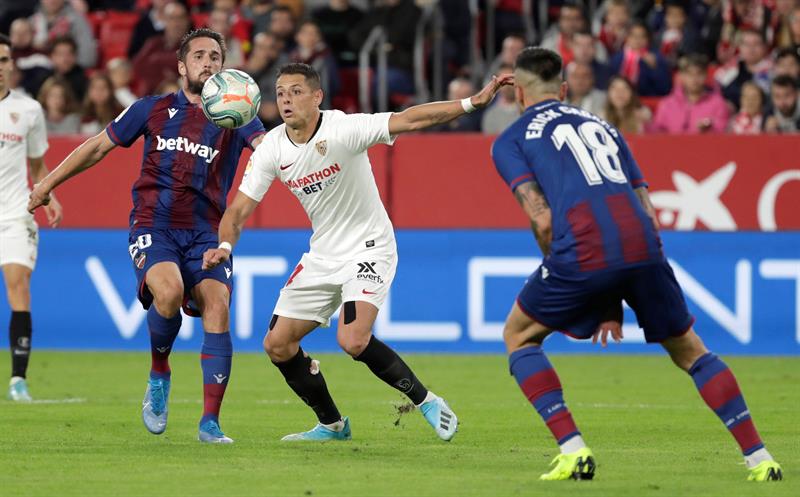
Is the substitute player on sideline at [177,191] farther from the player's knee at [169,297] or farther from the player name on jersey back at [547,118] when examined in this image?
the player name on jersey back at [547,118]

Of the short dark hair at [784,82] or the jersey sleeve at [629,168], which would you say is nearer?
the jersey sleeve at [629,168]

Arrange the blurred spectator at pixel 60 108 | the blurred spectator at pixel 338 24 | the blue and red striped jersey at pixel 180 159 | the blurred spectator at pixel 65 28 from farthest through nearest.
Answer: the blurred spectator at pixel 65 28
the blurred spectator at pixel 338 24
the blurred spectator at pixel 60 108
the blue and red striped jersey at pixel 180 159

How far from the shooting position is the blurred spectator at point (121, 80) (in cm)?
1862

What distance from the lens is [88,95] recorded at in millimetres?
17828

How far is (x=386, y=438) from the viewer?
9289mm

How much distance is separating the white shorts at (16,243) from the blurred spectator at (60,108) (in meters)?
5.97

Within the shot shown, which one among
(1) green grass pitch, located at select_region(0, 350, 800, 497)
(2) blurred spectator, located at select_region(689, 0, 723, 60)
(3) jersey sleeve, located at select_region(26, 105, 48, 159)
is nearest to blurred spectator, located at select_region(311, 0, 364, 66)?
(2) blurred spectator, located at select_region(689, 0, 723, 60)

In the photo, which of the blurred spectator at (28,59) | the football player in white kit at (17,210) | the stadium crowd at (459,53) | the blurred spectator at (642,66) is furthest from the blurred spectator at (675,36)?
the football player in white kit at (17,210)

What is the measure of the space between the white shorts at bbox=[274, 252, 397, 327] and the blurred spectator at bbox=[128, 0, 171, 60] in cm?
1203

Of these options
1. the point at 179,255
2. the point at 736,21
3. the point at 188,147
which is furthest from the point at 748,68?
the point at 179,255

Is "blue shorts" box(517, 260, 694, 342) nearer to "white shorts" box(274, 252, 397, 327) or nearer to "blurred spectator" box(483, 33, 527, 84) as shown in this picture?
"white shorts" box(274, 252, 397, 327)

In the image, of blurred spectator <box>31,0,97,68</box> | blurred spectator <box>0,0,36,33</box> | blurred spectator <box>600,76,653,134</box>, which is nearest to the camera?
blurred spectator <box>600,76,653,134</box>

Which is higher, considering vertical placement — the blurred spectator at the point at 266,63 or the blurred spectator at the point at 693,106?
the blurred spectator at the point at 266,63

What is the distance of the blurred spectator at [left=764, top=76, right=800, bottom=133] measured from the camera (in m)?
16.5
